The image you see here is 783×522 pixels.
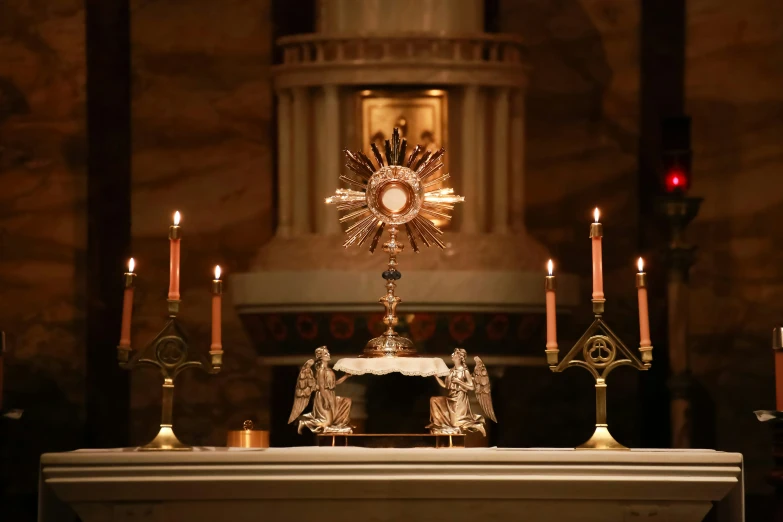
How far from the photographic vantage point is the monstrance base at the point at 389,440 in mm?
6609

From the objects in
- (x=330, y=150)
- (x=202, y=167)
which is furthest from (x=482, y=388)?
(x=202, y=167)

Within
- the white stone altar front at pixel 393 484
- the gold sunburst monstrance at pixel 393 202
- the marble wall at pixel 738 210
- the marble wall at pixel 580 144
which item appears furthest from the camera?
the marble wall at pixel 580 144

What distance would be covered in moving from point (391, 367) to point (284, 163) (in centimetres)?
177

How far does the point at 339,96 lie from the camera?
809cm

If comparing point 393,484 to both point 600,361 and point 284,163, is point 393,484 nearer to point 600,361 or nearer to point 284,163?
point 600,361

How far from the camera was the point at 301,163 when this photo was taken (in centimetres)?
817

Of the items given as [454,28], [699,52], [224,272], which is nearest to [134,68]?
[224,272]

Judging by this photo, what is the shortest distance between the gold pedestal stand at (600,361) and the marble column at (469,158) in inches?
63.5

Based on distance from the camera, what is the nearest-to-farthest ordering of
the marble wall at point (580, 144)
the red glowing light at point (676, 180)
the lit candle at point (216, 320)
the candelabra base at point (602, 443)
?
the candelabra base at point (602, 443), the lit candle at point (216, 320), the red glowing light at point (676, 180), the marble wall at point (580, 144)

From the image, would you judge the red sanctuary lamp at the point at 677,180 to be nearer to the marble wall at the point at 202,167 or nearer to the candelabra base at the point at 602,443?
the marble wall at the point at 202,167

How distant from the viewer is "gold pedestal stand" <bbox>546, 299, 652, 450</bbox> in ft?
20.9

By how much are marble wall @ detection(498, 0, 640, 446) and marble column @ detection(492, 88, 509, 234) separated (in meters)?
0.65

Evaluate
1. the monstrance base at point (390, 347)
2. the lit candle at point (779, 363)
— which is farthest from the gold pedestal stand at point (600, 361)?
the lit candle at point (779, 363)

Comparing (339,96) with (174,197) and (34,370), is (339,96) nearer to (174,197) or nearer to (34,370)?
(174,197)
